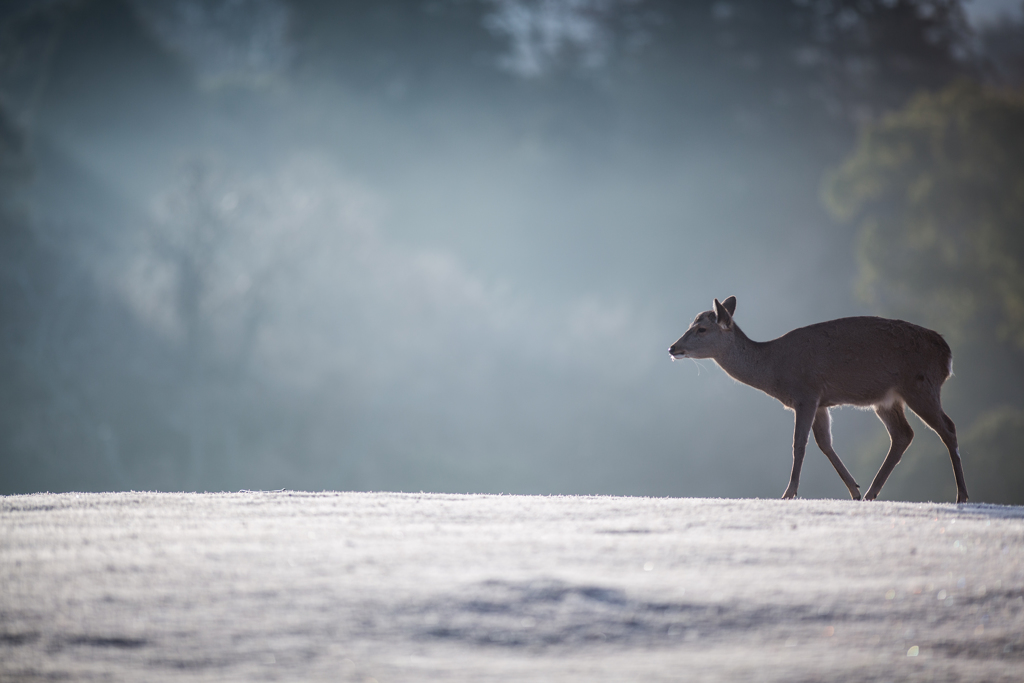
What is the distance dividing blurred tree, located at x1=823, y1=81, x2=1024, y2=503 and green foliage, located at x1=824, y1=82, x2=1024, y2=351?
0.02 m

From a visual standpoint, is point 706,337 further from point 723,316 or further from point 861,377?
point 861,377

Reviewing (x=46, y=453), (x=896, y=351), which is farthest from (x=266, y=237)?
(x=896, y=351)

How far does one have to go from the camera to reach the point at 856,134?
30.8 m

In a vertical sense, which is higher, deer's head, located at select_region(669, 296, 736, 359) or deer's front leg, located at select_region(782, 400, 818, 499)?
deer's head, located at select_region(669, 296, 736, 359)

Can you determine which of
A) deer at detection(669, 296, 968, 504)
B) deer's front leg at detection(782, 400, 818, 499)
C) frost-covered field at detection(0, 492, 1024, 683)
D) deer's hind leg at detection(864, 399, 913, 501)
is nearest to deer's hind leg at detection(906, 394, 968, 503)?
deer at detection(669, 296, 968, 504)

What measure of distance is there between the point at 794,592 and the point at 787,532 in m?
0.85

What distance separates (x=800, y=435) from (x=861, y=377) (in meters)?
0.46

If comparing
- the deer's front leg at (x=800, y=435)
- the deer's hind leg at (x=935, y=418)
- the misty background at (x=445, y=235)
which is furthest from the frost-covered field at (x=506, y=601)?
the misty background at (x=445, y=235)

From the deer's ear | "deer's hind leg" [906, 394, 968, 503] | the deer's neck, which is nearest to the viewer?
"deer's hind leg" [906, 394, 968, 503]

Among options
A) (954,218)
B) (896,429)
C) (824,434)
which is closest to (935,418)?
(896,429)

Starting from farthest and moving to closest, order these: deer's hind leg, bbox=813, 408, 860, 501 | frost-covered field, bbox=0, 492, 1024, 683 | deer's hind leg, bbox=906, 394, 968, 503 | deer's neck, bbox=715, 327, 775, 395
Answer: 1. deer's neck, bbox=715, 327, 775, 395
2. deer's hind leg, bbox=813, 408, 860, 501
3. deer's hind leg, bbox=906, 394, 968, 503
4. frost-covered field, bbox=0, 492, 1024, 683

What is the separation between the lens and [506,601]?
204 centimetres

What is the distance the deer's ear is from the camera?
239 inches

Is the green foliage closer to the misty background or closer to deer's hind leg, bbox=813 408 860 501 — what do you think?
the misty background
